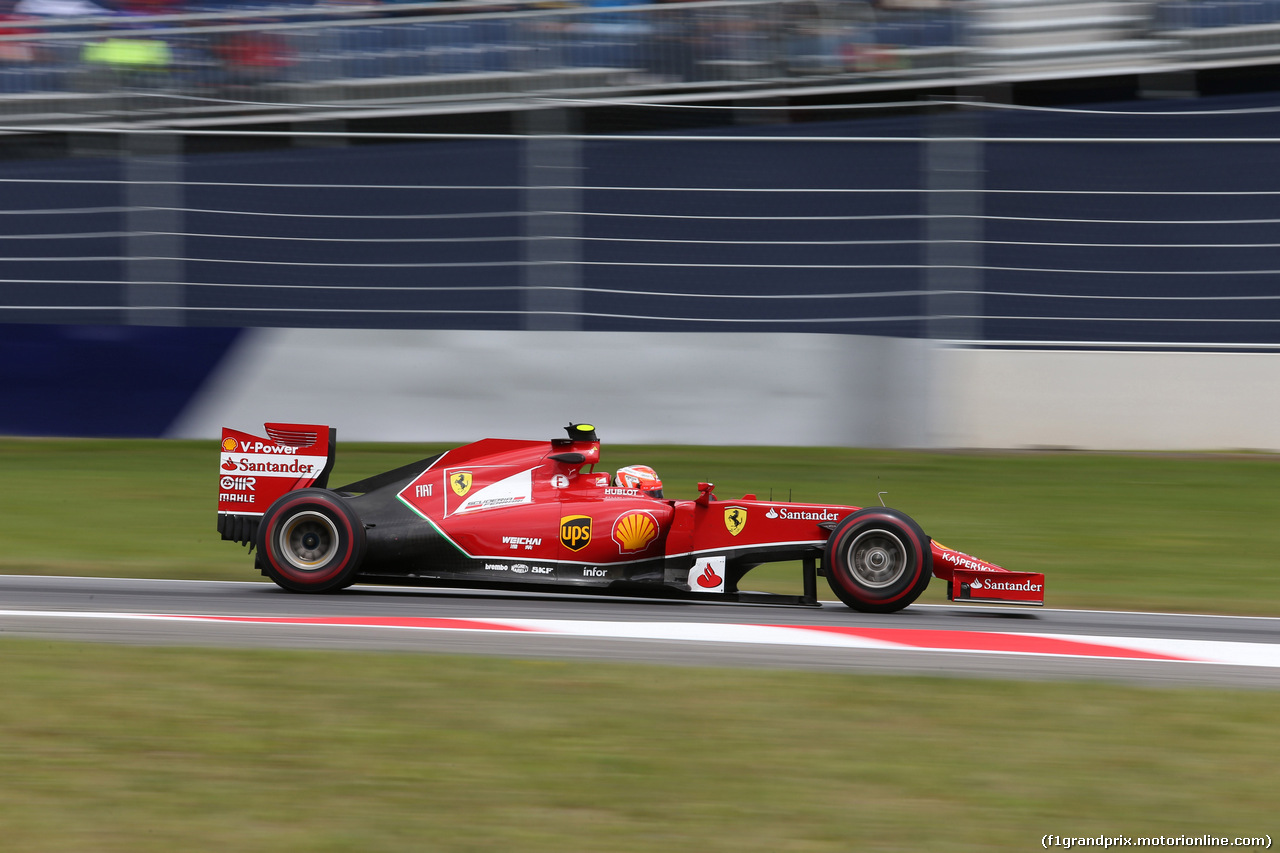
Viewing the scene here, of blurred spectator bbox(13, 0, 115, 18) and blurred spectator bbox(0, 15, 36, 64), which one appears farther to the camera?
blurred spectator bbox(13, 0, 115, 18)

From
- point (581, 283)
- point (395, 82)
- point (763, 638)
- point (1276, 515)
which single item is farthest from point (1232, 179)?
point (763, 638)

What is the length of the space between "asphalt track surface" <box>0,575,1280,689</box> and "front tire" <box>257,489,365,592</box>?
106 millimetres

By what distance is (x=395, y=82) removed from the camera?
14328 mm

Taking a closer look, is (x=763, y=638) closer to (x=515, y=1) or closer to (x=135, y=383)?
(x=135, y=383)

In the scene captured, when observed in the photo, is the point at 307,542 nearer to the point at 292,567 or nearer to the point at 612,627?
the point at 292,567

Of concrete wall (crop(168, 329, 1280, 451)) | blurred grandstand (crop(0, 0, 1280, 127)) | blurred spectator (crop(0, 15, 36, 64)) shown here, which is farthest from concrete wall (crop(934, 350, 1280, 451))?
blurred spectator (crop(0, 15, 36, 64))

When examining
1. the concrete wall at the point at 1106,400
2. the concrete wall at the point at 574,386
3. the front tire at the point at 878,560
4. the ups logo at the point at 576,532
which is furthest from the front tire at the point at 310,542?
the concrete wall at the point at 1106,400

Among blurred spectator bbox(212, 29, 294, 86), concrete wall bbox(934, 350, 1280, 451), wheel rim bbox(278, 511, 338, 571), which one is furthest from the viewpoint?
blurred spectator bbox(212, 29, 294, 86)

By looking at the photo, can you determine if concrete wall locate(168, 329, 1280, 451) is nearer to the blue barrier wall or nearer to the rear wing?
the blue barrier wall

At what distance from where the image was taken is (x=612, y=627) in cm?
639

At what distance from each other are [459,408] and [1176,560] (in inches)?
221

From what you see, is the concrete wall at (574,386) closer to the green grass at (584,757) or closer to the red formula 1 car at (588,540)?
the red formula 1 car at (588,540)

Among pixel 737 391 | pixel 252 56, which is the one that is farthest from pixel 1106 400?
pixel 252 56

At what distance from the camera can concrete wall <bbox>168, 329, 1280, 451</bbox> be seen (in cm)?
1180
